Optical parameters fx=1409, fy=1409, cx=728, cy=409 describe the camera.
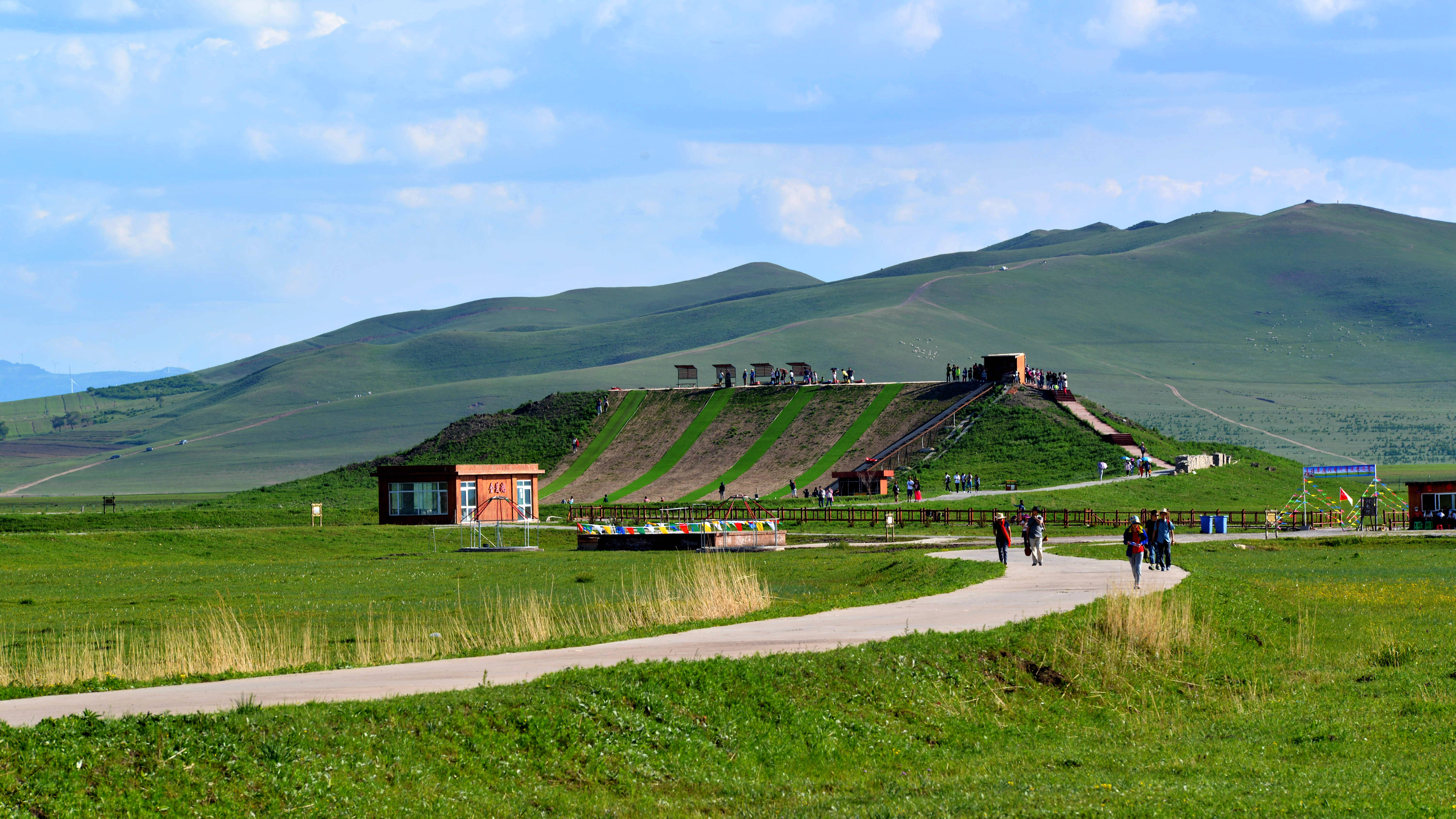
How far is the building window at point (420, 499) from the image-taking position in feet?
237

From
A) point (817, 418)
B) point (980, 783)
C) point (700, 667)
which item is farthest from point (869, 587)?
point (817, 418)

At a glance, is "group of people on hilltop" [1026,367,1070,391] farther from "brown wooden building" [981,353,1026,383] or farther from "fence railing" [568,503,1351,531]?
"fence railing" [568,503,1351,531]

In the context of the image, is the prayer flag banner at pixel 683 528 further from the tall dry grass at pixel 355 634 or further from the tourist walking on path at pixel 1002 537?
the tall dry grass at pixel 355 634

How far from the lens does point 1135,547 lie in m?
30.1

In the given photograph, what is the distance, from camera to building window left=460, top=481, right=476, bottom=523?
71.9 meters

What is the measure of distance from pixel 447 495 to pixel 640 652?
172ft

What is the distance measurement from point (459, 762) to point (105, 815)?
11.8ft

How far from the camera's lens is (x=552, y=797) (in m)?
15.0

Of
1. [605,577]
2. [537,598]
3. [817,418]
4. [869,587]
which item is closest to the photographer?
[537,598]

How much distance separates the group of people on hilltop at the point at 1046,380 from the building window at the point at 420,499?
47.0 meters

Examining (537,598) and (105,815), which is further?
(537,598)

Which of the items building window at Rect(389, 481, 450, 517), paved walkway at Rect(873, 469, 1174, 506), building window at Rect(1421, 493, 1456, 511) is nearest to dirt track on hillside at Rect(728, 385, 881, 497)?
paved walkway at Rect(873, 469, 1174, 506)

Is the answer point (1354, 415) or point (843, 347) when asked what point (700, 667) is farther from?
point (843, 347)

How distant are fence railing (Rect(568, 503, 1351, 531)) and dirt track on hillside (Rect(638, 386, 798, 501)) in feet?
62.3
